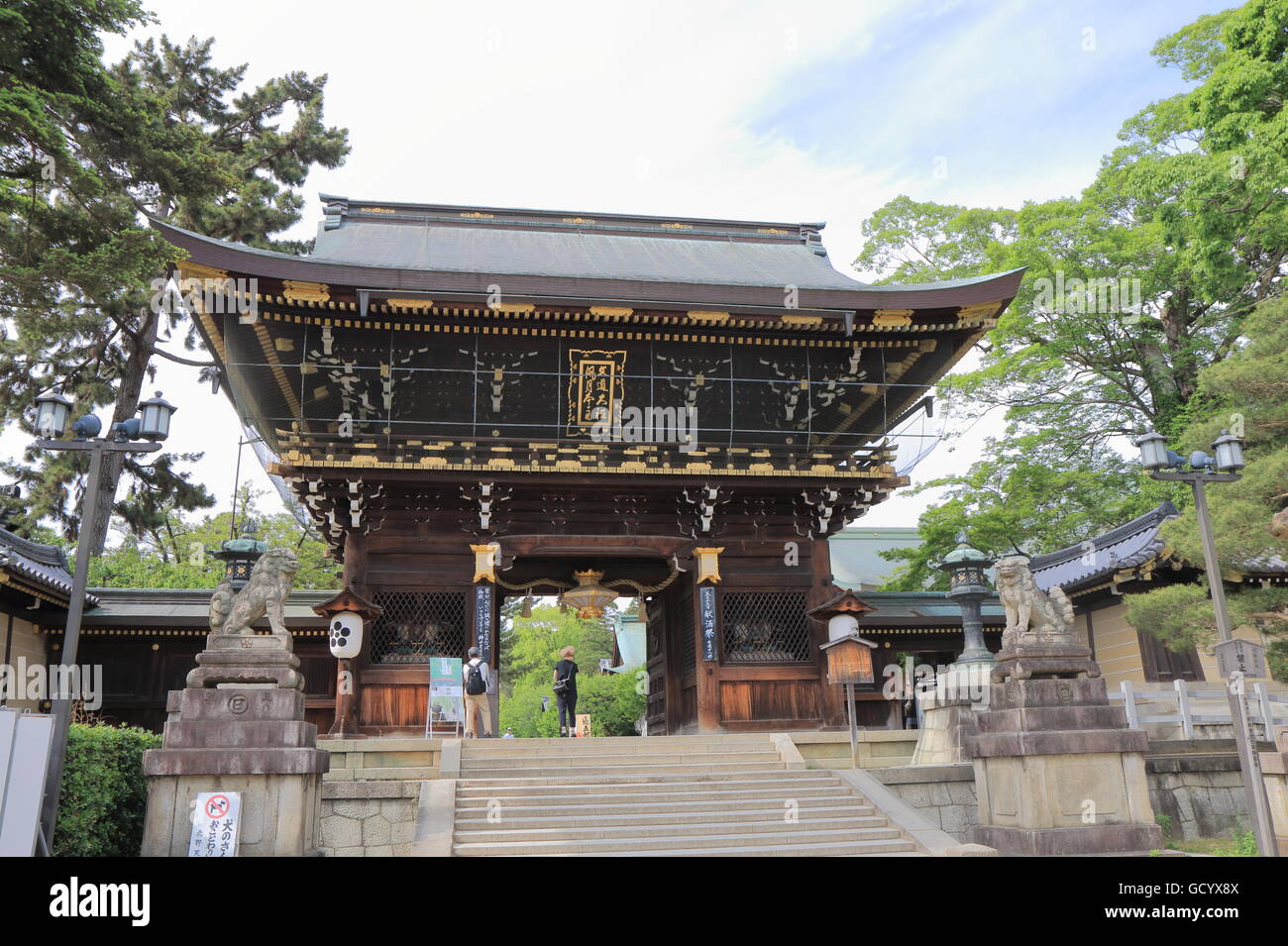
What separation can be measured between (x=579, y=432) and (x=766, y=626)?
5.60 metres

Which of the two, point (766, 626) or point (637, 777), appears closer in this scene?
point (637, 777)

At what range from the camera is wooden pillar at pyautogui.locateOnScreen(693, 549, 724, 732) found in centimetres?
1739

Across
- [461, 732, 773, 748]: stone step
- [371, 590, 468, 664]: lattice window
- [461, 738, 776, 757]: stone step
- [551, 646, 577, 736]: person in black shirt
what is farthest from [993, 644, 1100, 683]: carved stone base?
[371, 590, 468, 664]: lattice window

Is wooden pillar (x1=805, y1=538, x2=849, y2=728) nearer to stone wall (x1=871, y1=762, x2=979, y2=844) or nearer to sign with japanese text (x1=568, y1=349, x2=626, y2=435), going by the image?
stone wall (x1=871, y1=762, x2=979, y2=844)

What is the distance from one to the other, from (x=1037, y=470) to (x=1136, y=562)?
278 inches

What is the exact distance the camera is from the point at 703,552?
715 inches

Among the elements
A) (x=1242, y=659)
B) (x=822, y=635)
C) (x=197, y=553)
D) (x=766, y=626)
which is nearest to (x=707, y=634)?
(x=766, y=626)

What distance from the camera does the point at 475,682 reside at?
15352 mm

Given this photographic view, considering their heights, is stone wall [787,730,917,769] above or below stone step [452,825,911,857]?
above

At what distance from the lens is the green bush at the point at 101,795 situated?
929 cm

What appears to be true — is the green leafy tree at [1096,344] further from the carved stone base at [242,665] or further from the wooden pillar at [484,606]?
the carved stone base at [242,665]

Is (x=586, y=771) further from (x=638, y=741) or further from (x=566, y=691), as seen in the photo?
(x=566, y=691)

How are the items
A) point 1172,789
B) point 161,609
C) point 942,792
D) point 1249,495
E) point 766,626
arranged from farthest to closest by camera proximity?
1. point 161,609
2. point 766,626
3. point 1172,789
4. point 1249,495
5. point 942,792

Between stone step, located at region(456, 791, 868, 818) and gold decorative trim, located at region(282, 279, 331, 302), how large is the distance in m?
9.44
